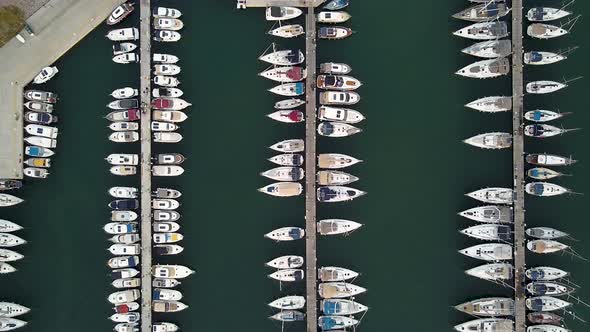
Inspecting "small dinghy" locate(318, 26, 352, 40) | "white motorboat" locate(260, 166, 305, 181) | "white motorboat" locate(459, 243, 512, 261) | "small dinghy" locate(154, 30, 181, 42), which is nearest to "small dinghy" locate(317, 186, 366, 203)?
"white motorboat" locate(260, 166, 305, 181)

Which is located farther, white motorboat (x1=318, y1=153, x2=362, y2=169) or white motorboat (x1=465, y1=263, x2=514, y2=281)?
white motorboat (x1=318, y1=153, x2=362, y2=169)

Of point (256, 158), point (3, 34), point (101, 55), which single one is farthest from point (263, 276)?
point (3, 34)

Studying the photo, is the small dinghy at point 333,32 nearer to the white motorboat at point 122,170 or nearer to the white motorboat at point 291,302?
the white motorboat at point 122,170

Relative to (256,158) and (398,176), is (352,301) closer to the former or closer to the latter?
(398,176)

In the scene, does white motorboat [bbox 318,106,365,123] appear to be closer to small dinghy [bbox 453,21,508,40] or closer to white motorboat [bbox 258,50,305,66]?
white motorboat [bbox 258,50,305,66]

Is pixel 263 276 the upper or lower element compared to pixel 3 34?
lower

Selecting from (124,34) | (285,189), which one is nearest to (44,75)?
(124,34)
